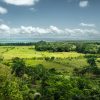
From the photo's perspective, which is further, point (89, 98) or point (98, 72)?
point (98, 72)

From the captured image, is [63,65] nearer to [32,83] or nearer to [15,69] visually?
[15,69]

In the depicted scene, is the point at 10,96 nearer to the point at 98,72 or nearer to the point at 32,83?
the point at 32,83

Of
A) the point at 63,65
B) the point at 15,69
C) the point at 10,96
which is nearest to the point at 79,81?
the point at 10,96

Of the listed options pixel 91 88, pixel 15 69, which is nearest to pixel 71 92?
pixel 91 88

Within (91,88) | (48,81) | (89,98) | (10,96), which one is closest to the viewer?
(10,96)

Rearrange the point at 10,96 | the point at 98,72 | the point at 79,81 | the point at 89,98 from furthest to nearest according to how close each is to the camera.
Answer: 1. the point at 98,72
2. the point at 79,81
3. the point at 89,98
4. the point at 10,96

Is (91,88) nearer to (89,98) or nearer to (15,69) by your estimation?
(89,98)

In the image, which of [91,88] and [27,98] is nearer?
[27,98]

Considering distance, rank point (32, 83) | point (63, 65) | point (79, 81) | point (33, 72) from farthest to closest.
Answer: point (63, 65) → point (33, 72) → point (32, 83) → point (79, 81)

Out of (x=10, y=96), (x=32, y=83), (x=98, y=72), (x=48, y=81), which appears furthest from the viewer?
(x=98, y=72)
